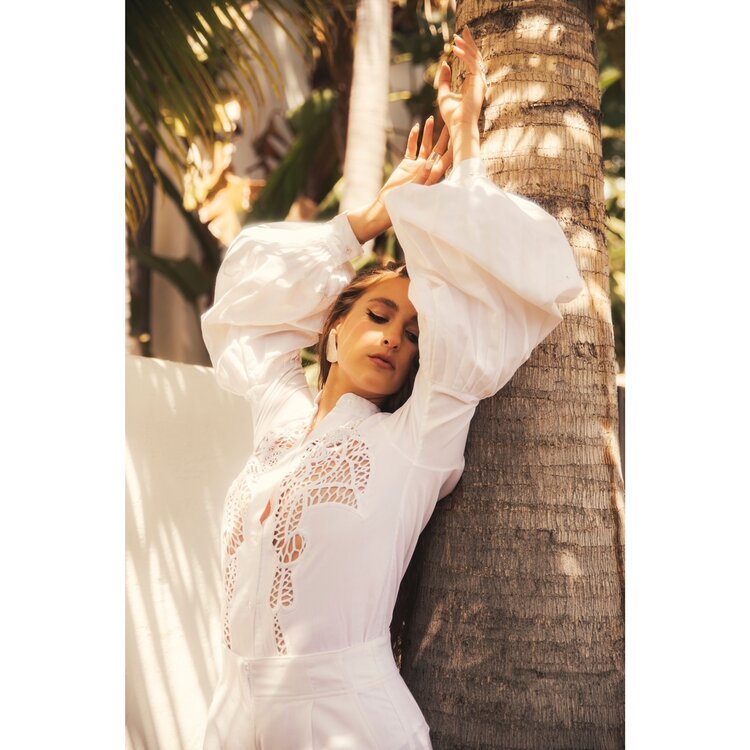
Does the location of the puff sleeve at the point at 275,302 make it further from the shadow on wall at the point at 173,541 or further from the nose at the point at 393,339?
the shadow on wall at the point at 173,541

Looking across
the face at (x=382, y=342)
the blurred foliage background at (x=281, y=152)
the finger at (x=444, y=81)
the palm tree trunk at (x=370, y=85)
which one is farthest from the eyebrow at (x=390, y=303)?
the palm tree trunk at (x=370, y=85)

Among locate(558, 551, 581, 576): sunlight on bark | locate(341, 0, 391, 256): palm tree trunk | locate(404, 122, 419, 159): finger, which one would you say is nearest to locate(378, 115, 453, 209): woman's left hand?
locate(404, 122, 419, 159): finger

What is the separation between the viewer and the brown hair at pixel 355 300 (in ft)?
7.11

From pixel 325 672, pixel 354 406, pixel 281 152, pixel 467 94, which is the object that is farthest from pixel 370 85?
pixel 325 672

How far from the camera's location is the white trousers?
6.06 ft

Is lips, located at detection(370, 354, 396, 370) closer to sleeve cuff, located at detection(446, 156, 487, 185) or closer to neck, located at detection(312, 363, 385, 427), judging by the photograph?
neck, located at detection(312, 363, 385, 427)

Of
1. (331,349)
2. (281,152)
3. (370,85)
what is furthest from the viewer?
(281,152)

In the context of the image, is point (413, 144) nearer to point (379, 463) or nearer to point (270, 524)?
point (379, 463)

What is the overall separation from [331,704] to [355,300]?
940 millimetres

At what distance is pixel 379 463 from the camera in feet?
6.31

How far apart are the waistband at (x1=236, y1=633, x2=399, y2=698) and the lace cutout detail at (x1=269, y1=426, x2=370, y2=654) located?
5cm

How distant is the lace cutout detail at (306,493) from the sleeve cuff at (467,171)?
1.95 ft
